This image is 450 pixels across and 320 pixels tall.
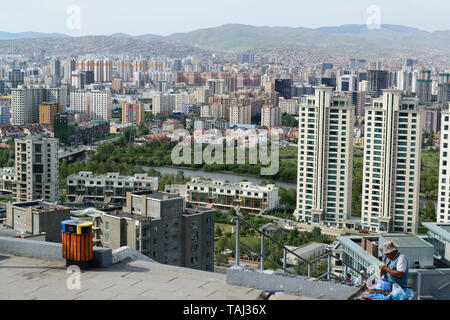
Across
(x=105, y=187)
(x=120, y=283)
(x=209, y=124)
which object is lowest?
(x=105, y=187)

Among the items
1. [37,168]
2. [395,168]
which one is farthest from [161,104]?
[395,168]

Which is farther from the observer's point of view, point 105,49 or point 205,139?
point 105,49

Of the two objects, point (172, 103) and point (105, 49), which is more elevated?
point (105, 49)

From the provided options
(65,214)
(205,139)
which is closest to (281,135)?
(205,139)

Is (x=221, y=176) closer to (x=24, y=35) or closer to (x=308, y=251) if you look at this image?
(x=308, y=251)

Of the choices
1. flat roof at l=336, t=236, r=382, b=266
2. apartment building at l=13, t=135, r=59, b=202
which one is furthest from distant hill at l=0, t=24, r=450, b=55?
flat roof at l=336, t=236, r=382, b=266

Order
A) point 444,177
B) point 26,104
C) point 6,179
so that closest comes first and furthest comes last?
point 444,177 < point 6,179 < point 26,104
